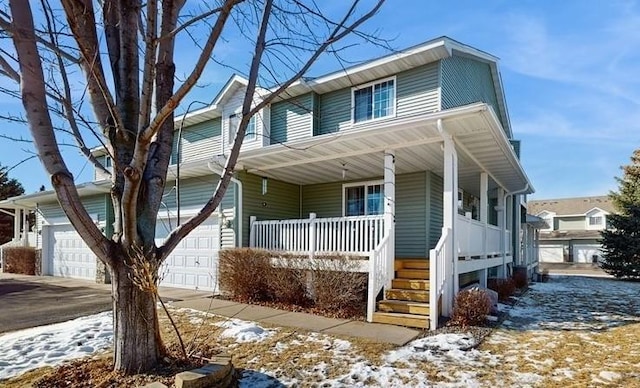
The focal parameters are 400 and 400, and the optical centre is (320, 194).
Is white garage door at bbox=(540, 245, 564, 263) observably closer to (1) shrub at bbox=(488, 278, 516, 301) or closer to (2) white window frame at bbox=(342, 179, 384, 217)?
(1) shrub at bbox=(488, 278, 516, 301)

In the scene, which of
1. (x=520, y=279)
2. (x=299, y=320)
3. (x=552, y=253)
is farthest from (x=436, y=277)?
(x=552, y=253)

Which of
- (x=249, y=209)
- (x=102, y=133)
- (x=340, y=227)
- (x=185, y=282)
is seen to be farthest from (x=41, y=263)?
(x=102, y=133)

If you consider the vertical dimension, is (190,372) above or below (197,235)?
below

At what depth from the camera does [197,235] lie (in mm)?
11648

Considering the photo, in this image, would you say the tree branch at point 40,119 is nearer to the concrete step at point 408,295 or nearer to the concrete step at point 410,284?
the concrete step at point 408,295

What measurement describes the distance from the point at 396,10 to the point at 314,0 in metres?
1.31

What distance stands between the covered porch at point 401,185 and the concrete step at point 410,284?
10cm

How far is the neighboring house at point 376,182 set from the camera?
25.5ft

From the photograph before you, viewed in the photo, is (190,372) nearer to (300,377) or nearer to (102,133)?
(300,377)

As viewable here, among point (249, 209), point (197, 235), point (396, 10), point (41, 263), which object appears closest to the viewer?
point (396, 10)

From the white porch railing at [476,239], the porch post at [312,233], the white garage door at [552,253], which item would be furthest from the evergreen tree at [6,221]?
the white garage door at [552,253]

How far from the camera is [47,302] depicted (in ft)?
31.3

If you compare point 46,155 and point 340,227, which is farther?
point 340,227

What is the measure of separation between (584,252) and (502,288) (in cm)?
3111
